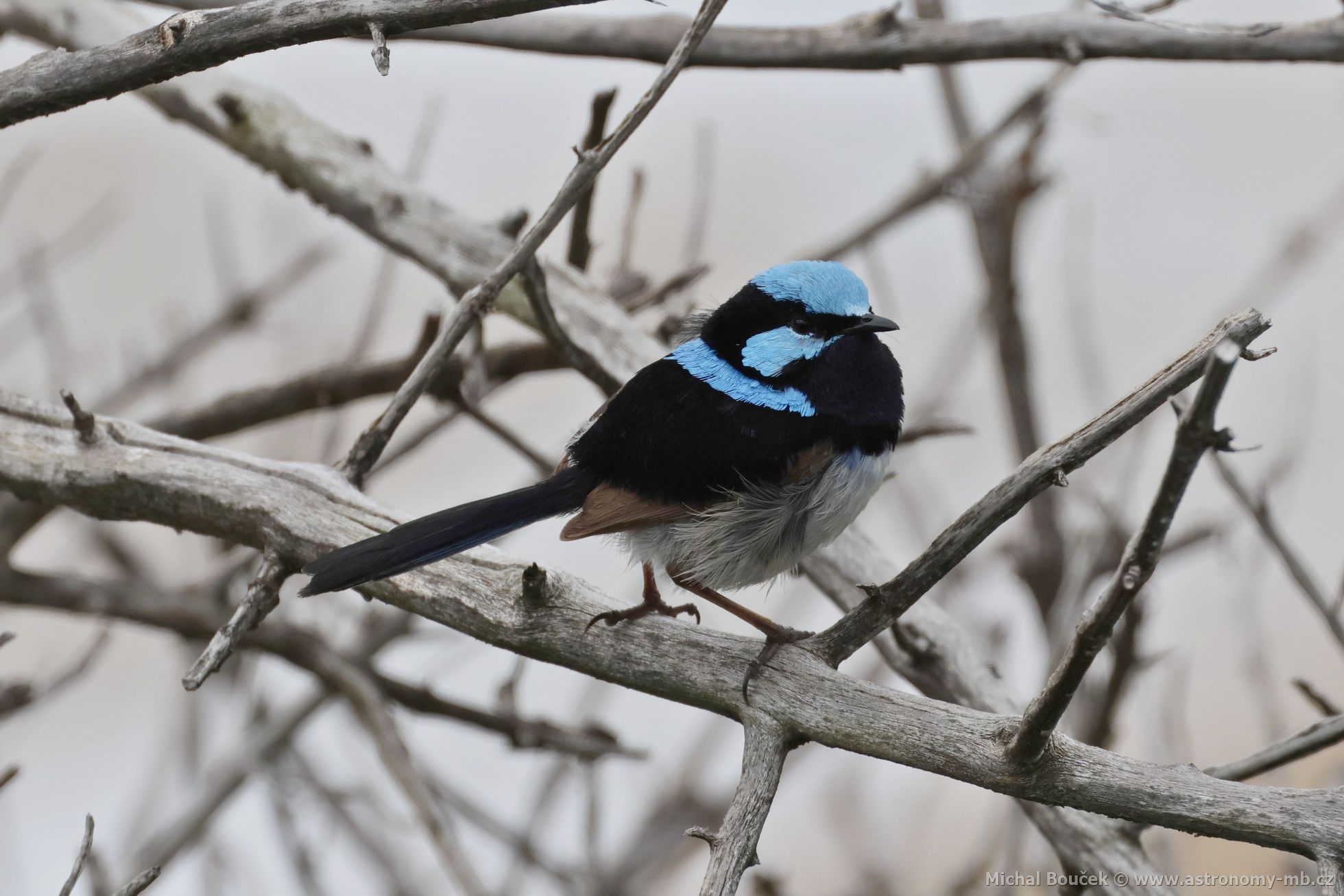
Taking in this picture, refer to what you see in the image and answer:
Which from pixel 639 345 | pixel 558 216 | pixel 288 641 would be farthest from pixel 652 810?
pixel 558 216

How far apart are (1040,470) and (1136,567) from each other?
32cm

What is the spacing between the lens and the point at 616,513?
2.57 m

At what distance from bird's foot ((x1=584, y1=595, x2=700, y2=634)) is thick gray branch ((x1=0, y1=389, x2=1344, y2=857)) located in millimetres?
23

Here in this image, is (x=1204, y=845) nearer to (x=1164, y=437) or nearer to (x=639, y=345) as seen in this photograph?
(x=1164, y=437)

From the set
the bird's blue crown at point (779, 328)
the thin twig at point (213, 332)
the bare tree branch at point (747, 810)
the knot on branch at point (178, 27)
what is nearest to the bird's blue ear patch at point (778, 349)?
the bird's blue crown at point (779, 328)

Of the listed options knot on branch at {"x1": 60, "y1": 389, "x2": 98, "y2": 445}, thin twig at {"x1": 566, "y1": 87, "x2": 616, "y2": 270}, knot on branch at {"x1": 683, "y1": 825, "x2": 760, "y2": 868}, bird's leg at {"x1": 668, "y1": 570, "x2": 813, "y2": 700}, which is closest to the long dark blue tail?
bird's leg at {"x1": 668, "y1": 570, "x2": 813, "y2": 700}

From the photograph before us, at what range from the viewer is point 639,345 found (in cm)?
336

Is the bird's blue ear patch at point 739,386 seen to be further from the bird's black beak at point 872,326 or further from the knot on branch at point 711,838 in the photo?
the knot on branch at point 711,838

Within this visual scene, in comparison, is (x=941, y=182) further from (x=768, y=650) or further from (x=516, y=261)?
(x=768, y=650)

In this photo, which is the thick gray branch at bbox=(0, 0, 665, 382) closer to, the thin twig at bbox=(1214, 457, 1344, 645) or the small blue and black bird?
the small blue and black bird

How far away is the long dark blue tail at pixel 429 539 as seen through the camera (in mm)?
2193

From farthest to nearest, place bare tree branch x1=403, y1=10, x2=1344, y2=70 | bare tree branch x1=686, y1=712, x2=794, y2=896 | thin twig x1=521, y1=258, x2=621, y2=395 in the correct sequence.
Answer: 1. bare tree branch x1=403, y1=10, x2=1344, y2=70
2. thin twig x1=521, y1=258, x2=621, y2=395
3. bare tree branch x1=686, y1=712, x2=794, y2=896

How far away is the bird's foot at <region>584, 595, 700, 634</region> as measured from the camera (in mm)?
2342

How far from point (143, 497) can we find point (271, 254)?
3.56 meters
